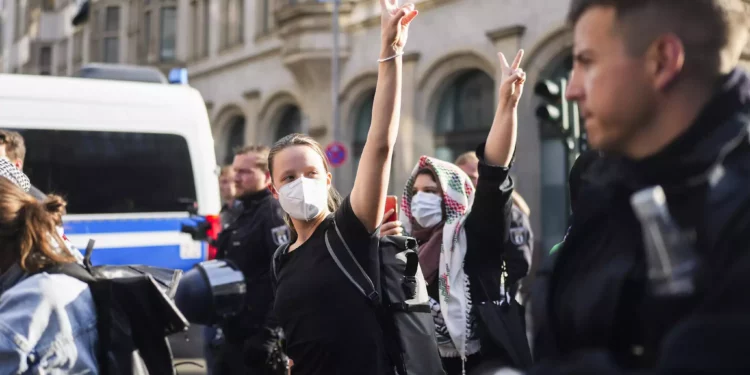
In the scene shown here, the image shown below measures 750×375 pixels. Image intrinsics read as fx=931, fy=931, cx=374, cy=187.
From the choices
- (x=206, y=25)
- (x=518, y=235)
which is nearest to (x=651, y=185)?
(x=518, y=235)

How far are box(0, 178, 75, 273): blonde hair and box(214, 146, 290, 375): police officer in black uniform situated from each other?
98.5 inches

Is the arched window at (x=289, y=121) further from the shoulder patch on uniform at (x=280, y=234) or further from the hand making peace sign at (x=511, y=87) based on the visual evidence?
the hand making peace sign at (x=511, y=87)

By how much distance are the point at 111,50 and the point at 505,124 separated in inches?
1297

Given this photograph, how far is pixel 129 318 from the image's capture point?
9.68 ft

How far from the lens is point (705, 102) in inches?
54.8

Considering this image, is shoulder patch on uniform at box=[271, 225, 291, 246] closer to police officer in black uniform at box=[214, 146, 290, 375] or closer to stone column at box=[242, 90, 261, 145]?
police officer in black uniform at box=[214, 146, 290, 375]

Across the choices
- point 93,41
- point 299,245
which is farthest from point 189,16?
point 299,245

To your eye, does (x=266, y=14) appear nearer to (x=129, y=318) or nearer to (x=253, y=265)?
(x=253, y=265)

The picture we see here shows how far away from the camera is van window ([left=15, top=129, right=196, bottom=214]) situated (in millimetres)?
8102

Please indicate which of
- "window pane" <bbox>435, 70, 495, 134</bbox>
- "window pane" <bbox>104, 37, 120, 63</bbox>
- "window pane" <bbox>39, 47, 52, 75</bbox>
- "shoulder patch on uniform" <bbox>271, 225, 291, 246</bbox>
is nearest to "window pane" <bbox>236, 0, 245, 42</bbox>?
"window pane" <bbox>104, 37, 120, 63</bbox>

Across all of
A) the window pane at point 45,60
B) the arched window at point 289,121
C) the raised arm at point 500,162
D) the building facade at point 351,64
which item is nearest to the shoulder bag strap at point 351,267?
the raised arm at point 500,162

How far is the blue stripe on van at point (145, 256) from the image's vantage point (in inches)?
322

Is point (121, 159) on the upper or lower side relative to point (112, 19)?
lower

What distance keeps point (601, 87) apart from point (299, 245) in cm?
174
